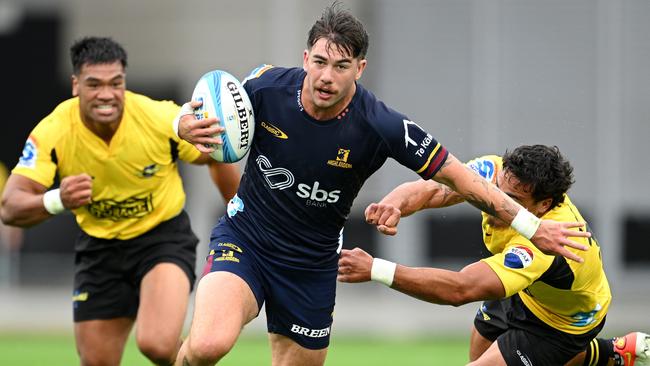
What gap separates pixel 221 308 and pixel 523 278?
6.02 feet

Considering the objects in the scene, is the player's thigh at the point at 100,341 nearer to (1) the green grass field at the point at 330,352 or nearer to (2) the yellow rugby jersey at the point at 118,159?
(2) the yellow rugby jersey at the point at 118,159

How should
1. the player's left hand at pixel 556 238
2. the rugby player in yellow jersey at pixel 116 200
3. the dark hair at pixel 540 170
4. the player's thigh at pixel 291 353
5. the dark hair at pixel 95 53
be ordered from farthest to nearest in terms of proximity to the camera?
the dark hair at pixel 95 53, the rugby player in yellow jersey at pixel 116 200, the player's thigh at pixel 291 353, the dark hair at pixel 540 170, the player's left hand at pixel 556 238

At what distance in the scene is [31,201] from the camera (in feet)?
26.3

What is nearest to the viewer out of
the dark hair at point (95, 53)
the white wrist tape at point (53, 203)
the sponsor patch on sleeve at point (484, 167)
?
the sponsor patch on sleeve at point (484, 167)

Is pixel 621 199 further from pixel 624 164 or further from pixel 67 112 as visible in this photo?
pixel 67 112

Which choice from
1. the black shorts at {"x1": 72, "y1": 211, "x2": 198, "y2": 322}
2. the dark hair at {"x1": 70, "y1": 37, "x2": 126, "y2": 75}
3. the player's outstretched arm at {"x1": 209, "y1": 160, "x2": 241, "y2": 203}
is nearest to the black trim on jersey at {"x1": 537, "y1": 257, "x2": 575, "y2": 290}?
the player's outstretched arm at {"x1": 209, "y1": 160, "x2": 241, "y2": 203}

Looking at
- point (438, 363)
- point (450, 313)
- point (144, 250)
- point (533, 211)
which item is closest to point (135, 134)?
point (144, 250)

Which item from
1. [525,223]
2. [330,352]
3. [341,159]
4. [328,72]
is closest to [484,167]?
[525,223]

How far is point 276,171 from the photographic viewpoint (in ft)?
23.0

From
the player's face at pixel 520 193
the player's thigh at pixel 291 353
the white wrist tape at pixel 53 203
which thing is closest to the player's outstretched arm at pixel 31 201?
the white wrist tape at pixel 53 203

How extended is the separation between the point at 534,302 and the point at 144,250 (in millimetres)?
2821

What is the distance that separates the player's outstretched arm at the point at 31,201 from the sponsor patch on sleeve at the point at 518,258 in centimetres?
274

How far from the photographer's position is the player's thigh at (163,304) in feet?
26.4

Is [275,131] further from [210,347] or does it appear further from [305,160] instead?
[210,347]
